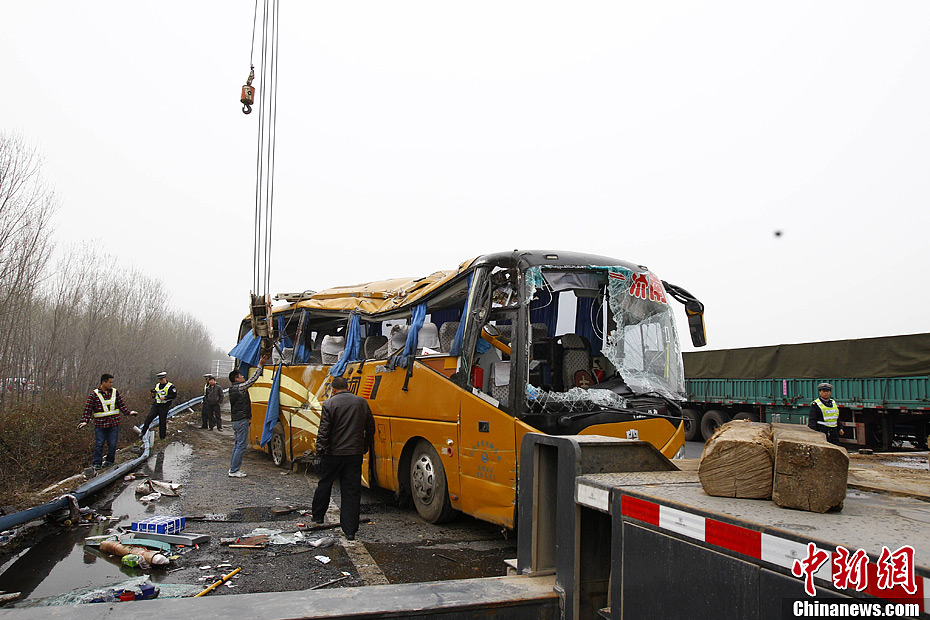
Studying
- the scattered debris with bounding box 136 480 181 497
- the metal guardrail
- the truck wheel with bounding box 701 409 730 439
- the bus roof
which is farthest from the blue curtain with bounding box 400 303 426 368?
the truck wheel with bounding box 701 409 730 439

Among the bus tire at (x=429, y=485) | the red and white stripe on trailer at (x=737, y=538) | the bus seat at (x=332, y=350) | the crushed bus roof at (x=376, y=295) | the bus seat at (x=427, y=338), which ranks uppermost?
the crushed bus roof at (x=376, y=295)

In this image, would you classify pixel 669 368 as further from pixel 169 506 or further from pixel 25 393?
pixel 25 393

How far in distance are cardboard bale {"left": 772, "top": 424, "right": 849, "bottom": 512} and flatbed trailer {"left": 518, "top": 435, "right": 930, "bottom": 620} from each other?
55 mm

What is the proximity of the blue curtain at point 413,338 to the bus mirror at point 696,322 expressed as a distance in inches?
128

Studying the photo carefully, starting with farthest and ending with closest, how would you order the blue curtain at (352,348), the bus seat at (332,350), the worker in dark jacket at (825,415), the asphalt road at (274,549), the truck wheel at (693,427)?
the truck wheel at (693,427) < the worker in dark jacket at (825,415) < the bus seat at (332,350) < the blue curtain at (352,348) < the asphalt road at (274,549)

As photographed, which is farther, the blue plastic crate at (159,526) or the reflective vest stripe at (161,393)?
the reflective vest stripe at (161,393)

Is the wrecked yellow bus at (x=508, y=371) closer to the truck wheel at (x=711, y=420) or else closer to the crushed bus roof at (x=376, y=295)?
the crushed bus roof at (x=376, y=295)

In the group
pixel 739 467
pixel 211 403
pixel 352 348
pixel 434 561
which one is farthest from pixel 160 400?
pixel 739 467

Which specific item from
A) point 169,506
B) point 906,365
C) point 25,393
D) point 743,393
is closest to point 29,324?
point 25,393

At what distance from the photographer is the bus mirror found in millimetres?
7688

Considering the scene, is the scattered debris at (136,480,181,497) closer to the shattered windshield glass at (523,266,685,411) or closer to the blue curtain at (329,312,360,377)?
the blue curtain at (329,312,360,377)

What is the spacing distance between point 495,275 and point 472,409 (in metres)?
1.44

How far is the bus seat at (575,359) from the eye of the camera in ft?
24.8

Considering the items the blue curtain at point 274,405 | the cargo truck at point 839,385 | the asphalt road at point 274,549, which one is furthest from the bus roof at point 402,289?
the cargo truck at point 839,385
